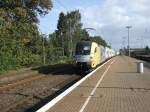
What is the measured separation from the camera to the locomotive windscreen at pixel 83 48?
1553 inches

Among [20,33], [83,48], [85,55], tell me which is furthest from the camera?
[20,33]

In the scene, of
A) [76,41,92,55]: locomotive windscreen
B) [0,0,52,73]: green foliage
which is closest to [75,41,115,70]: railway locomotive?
[76,41,92,55]: locomotive windscreen

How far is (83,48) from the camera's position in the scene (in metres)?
39.8

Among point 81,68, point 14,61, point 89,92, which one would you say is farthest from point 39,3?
point 89,92

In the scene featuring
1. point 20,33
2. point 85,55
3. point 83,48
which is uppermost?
point 20,33

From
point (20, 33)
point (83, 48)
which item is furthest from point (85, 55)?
point (20, 33)

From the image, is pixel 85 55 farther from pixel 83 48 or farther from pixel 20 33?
pixel 20 33

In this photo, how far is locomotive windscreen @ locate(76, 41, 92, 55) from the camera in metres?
39.4

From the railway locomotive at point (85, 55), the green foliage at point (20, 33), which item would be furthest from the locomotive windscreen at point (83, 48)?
the green foliage at point (20, 33)

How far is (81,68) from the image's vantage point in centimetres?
3916

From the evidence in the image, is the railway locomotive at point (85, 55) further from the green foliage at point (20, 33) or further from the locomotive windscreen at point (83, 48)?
the green foliage at point (20, 33)

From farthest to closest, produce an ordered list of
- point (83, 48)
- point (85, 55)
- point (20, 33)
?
point (20, 33) < point (83, 48) < point (85, 55)

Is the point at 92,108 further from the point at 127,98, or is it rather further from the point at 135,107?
the point at 127,98

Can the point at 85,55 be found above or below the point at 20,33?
below
